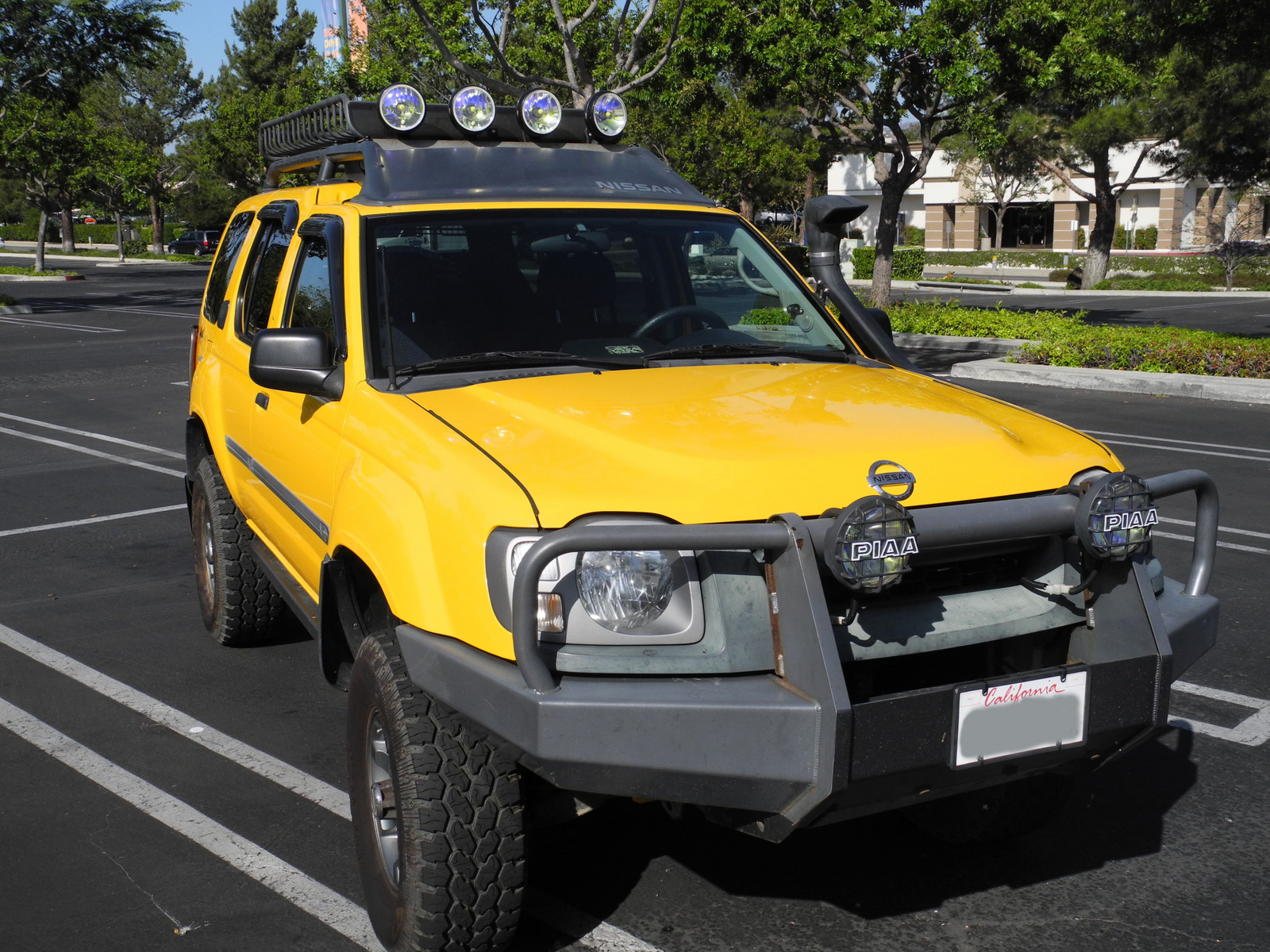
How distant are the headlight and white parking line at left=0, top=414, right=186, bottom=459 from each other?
8.85 meters

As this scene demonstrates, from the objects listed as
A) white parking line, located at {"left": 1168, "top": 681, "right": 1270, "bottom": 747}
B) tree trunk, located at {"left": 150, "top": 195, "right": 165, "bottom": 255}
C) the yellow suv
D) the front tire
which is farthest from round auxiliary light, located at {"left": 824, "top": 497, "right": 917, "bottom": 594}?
tree trunk, located at {"left": 150, "top": 195, "right": 165, "bottom": 255}

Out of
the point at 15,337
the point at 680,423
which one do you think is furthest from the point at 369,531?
the point at 15,337

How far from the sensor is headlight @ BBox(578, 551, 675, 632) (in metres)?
2.82

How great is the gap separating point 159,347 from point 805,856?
64.4ft

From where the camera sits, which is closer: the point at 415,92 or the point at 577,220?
the point at 577,220

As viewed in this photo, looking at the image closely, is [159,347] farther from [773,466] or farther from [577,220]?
[773,466]

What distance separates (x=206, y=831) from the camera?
13.1 feet

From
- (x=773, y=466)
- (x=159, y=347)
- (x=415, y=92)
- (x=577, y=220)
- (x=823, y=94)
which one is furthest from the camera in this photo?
(x=159, y=347)

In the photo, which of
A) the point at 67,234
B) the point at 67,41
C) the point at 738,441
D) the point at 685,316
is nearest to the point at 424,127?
the point at 685,316

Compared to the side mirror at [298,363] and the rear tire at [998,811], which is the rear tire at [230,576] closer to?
the side mirror at [298,363]

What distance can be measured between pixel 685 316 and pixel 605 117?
1.27 m

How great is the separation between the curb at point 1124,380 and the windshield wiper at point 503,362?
11.4m

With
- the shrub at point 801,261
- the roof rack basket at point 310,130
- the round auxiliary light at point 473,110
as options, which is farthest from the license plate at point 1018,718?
the roof rack basket at point 310,130

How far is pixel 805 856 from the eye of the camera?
3.83m
